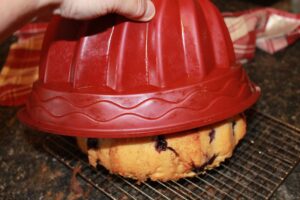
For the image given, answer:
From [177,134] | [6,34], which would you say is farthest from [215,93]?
[6,34]

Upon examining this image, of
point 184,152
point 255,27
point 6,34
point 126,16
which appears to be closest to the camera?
point 6,34

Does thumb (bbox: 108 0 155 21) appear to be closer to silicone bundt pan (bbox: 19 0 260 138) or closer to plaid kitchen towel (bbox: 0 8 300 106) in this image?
silicone bundt pan (bbox: 19 0 260 138)

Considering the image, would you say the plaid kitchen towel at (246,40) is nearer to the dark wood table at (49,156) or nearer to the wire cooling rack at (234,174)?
the dark wood table at (49,156)

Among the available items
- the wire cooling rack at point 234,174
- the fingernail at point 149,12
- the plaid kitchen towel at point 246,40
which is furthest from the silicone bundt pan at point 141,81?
the plaid kitchen towel at point 246,40

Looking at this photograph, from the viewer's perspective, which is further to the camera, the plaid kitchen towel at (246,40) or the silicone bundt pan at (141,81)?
the plaid kitchen towel at (246,40)

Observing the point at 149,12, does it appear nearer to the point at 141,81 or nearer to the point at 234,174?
the point at 141,81

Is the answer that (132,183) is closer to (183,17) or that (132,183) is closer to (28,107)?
(28,107)
